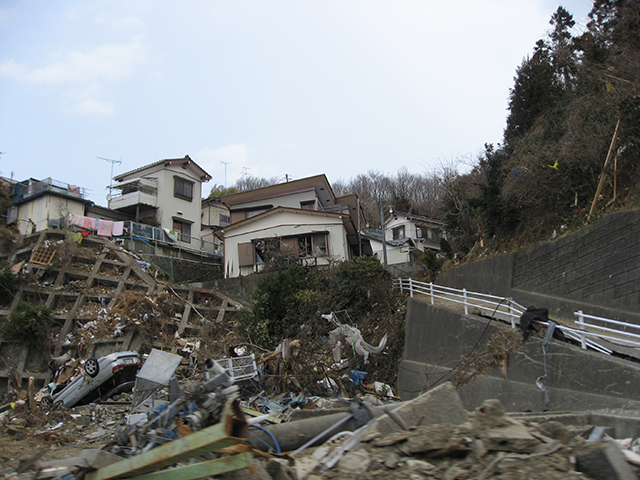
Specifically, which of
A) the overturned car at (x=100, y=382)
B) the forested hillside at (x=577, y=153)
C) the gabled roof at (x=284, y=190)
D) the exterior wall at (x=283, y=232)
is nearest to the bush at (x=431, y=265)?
the forested hillside at (x=577, y=153)

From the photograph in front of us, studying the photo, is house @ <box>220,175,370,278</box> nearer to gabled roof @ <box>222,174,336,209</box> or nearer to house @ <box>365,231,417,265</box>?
gabled roof @ <box>222,174,336,209</box>

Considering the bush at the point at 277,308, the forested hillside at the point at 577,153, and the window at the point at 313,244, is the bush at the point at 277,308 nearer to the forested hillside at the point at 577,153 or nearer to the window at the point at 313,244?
the window at the point at 313,244

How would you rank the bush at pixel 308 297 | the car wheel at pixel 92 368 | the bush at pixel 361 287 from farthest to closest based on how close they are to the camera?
the bush at pixel 361 287 < the bush at pixel 308 297 < the car wheel at pixel 92 368

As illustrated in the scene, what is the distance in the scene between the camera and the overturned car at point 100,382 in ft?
36.6

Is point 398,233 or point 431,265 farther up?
point 398,233

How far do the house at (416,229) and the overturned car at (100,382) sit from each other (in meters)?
29.7

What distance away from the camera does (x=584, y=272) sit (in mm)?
11539

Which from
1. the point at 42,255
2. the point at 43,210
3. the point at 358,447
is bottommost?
the point at 358,447

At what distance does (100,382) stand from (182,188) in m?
22.7

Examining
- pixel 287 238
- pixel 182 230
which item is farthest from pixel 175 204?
pixel 287 238

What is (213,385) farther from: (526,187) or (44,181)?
(44,181)

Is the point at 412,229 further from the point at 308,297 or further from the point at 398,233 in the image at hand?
the point at 308,297

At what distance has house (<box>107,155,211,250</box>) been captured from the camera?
2988 centimetres

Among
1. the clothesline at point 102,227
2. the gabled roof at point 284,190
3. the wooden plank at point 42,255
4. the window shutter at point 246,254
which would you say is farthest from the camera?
the clothesline at point 102,227
